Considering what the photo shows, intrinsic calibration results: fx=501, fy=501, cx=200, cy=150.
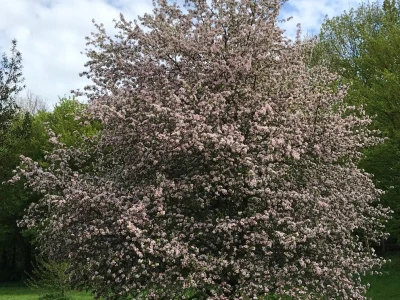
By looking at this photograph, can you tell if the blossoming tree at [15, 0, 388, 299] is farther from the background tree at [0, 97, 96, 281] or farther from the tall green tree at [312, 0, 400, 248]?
the background tree at [0, 97, 96, 281]

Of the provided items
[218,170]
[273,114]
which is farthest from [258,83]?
[218,170]

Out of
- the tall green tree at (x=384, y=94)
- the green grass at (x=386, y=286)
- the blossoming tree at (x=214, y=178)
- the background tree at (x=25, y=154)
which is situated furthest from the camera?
the background tree at (x=25, y=154)

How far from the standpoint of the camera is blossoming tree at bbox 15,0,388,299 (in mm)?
9539

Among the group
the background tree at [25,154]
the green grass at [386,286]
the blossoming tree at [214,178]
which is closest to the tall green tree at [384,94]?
the green grass at [386,286]

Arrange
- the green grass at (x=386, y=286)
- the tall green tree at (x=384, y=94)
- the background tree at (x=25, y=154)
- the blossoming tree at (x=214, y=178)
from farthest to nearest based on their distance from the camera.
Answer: the background tree at (x=25, y=154)
the tall green tree at (x=384, y=94)
the green grass at (x=386, y=286)
the blossoming tree at (x=214, y=178)

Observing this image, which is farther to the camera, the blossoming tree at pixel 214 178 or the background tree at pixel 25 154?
the background tree at pixel 25 154

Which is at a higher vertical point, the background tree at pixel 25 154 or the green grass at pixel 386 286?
the background tree at pixel 25 154

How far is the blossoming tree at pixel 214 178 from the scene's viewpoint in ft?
31.3

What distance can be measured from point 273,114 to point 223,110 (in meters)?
1.05

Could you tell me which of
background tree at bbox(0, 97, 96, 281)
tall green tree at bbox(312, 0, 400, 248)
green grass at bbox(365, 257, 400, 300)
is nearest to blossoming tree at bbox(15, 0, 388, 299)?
tall green tree at bbox(312, 0, 400, 248)

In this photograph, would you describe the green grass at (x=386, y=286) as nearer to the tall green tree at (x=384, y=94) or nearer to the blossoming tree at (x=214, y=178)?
the tall green tree at (x=384, y=94)

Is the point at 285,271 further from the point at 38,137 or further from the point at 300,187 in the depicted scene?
the point at 38,137

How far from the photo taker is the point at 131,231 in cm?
892

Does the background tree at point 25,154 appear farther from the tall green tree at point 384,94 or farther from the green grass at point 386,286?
the green grass at point 386,286
